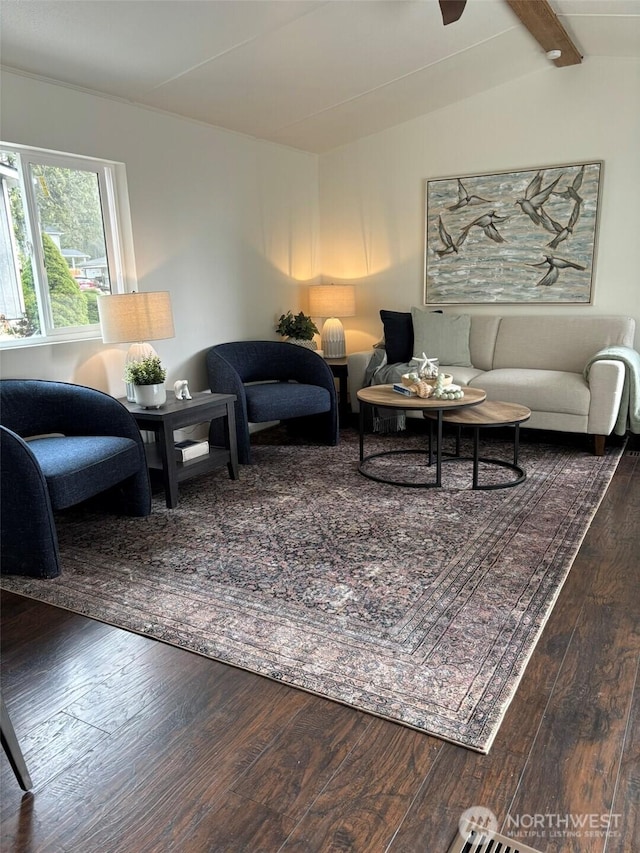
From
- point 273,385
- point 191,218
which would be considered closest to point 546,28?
point 191,218

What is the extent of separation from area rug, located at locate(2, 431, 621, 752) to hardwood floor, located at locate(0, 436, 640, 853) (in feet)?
0.27

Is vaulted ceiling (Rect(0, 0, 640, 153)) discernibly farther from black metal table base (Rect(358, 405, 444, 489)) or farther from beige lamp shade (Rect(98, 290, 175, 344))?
black metal table base (Rect(358, 405, 444, 489))

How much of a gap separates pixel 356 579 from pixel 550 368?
2.93 m

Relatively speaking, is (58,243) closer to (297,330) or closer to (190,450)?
(190,450)

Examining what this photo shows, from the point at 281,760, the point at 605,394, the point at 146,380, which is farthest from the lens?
the point at 605,394

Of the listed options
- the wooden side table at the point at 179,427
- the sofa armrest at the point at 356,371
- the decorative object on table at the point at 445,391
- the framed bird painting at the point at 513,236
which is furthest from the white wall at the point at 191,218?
the decorative object on table at the point at 445,391

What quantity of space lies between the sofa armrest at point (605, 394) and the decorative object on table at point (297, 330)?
2.16 meters

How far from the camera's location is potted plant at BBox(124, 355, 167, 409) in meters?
3.40

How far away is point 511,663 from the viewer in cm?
195

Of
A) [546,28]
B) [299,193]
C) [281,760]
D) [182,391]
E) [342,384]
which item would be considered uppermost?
[546,28]

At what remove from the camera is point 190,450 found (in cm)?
362

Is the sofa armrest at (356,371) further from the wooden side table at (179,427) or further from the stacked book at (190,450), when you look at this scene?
the stacked book at (190,450)

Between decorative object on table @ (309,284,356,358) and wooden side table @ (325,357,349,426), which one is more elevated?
decorative object on table @ (309,284,356,358)

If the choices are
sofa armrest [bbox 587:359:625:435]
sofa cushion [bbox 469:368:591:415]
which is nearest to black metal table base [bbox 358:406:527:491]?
sofa cushion [bbox 469:368:591:415]
